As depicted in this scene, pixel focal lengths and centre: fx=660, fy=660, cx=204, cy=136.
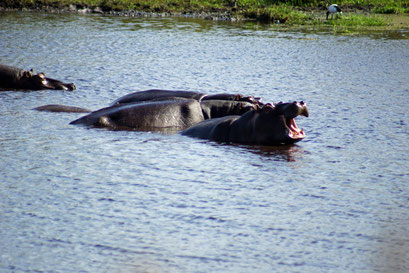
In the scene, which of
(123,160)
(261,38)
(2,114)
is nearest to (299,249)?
(123,160)

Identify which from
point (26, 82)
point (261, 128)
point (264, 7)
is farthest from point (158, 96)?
point (264, 7)

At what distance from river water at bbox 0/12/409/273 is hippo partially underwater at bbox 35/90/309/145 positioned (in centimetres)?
20

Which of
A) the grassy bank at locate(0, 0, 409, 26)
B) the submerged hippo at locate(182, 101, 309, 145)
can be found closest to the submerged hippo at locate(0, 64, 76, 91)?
the submerged hippo at locate(182, 101, 309, 145)

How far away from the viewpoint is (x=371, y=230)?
15.3 feet

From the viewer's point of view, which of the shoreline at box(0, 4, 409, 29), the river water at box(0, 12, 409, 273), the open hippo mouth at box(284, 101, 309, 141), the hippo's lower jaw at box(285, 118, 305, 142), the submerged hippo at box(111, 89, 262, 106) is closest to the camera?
the river water at box(0, 12, 409, 273)

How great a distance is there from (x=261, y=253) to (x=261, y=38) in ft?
53.0

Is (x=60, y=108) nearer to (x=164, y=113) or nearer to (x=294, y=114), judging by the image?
(x=164, y=113)

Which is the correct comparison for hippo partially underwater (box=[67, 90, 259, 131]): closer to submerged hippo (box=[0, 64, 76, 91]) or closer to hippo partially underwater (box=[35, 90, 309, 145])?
hippo partially underwater (box=[35, 90, 309, 145])

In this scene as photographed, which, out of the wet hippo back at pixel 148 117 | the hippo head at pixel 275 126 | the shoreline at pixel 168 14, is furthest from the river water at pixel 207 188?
the shoreline at pixel 168 14

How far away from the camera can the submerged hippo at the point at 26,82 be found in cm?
1061

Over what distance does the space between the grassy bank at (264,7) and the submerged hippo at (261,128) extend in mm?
18096

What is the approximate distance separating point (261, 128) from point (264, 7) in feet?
78.6

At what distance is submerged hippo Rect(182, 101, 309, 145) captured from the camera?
6.89 m

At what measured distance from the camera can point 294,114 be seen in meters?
6.70
